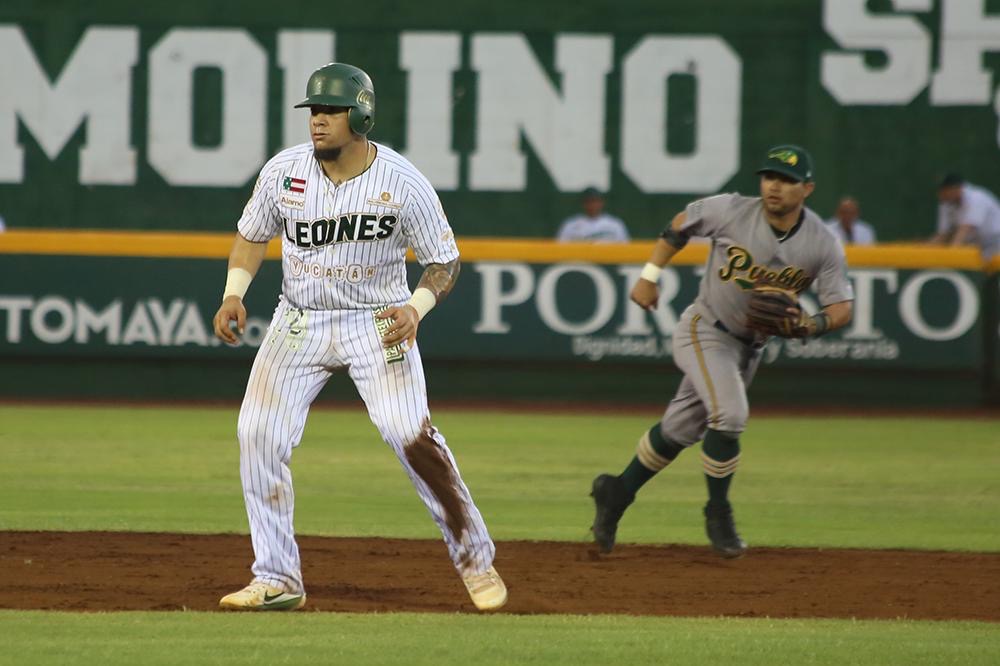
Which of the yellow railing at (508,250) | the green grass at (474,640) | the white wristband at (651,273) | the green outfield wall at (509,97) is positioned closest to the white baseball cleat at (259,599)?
the green grass at (474,640)

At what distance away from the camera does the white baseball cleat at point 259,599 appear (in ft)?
20.1

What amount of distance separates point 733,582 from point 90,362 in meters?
9.10

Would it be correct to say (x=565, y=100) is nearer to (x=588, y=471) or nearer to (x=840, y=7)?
(x=840, y=7)

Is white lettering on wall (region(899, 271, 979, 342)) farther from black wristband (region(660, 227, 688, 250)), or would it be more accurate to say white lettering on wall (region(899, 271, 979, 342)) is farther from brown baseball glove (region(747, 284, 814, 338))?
brown baseball glove (region(747, 284, 814, 338))

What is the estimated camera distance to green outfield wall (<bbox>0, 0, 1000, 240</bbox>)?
18.2 metres

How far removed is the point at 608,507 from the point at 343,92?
9.31 ft

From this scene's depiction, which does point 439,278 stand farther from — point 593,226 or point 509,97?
point 509,97

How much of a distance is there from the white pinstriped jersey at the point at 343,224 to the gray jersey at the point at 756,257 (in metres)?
2.13

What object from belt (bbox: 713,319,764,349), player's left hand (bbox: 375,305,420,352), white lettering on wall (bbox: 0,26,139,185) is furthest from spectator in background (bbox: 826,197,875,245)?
player's left hand (bbox: 375,305,420,352)

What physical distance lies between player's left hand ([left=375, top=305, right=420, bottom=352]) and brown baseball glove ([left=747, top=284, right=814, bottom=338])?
7.24 ft

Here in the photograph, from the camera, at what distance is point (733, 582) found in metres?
7.23

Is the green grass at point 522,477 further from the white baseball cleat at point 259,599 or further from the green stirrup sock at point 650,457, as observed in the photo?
the white baseball cleat at point 259,599

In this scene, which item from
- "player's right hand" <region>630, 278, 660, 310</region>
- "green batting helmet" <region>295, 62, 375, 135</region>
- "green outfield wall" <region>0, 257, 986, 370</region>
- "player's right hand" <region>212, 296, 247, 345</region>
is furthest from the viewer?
"green outfield wall" <region>0, 257, 986, 370</region>

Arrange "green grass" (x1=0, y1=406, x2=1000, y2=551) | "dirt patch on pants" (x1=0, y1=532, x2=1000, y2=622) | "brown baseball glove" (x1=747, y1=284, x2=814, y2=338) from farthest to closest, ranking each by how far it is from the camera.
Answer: "green grass" (x1=0, y1=406, x2=1000, y2=551) < "brown baseball glove" (x1=747, y1=284, x2=814, y2=338) < "dirt patch on pants" (x1=0, y1=532, x2=1000, y2=622)
